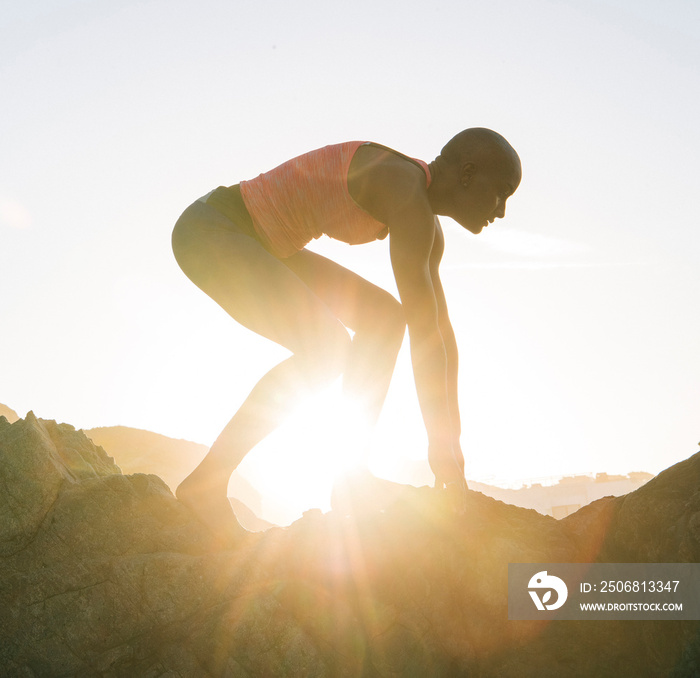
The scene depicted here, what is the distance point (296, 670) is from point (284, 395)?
1.26 meters

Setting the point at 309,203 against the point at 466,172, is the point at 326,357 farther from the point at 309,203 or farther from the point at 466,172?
the point at 466,172

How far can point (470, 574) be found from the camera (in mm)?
2594

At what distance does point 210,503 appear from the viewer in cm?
308

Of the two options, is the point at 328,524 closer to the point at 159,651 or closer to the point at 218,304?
the point at 159,651

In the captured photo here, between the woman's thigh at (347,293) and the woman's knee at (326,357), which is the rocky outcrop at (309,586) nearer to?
the woman's knee at (326,357)

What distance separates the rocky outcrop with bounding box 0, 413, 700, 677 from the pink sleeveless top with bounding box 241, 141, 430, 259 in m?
1.45

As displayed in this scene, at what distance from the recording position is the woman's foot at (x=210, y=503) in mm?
3037

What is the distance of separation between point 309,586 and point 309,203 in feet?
6.10

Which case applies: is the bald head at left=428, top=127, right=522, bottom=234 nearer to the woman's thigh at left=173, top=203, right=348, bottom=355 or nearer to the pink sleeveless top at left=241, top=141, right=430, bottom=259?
the pink sleeveless top at left=241, top=141, right=430, bottom=259

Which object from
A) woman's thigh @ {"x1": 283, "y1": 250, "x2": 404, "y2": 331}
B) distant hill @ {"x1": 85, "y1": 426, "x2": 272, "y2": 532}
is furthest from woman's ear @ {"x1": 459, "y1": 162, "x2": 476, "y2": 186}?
distant hill @ {"x1": 85, "y1": 426, "x2": 272, "y2": 532}

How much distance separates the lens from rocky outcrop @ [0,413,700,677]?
7.95ft

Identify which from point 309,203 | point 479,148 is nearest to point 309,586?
point 309,203

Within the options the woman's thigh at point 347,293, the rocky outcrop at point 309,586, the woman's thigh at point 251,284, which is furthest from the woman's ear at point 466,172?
the rocky outcrop at point 309,586

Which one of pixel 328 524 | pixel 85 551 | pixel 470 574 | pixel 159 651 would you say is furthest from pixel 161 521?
pixel 470 574
